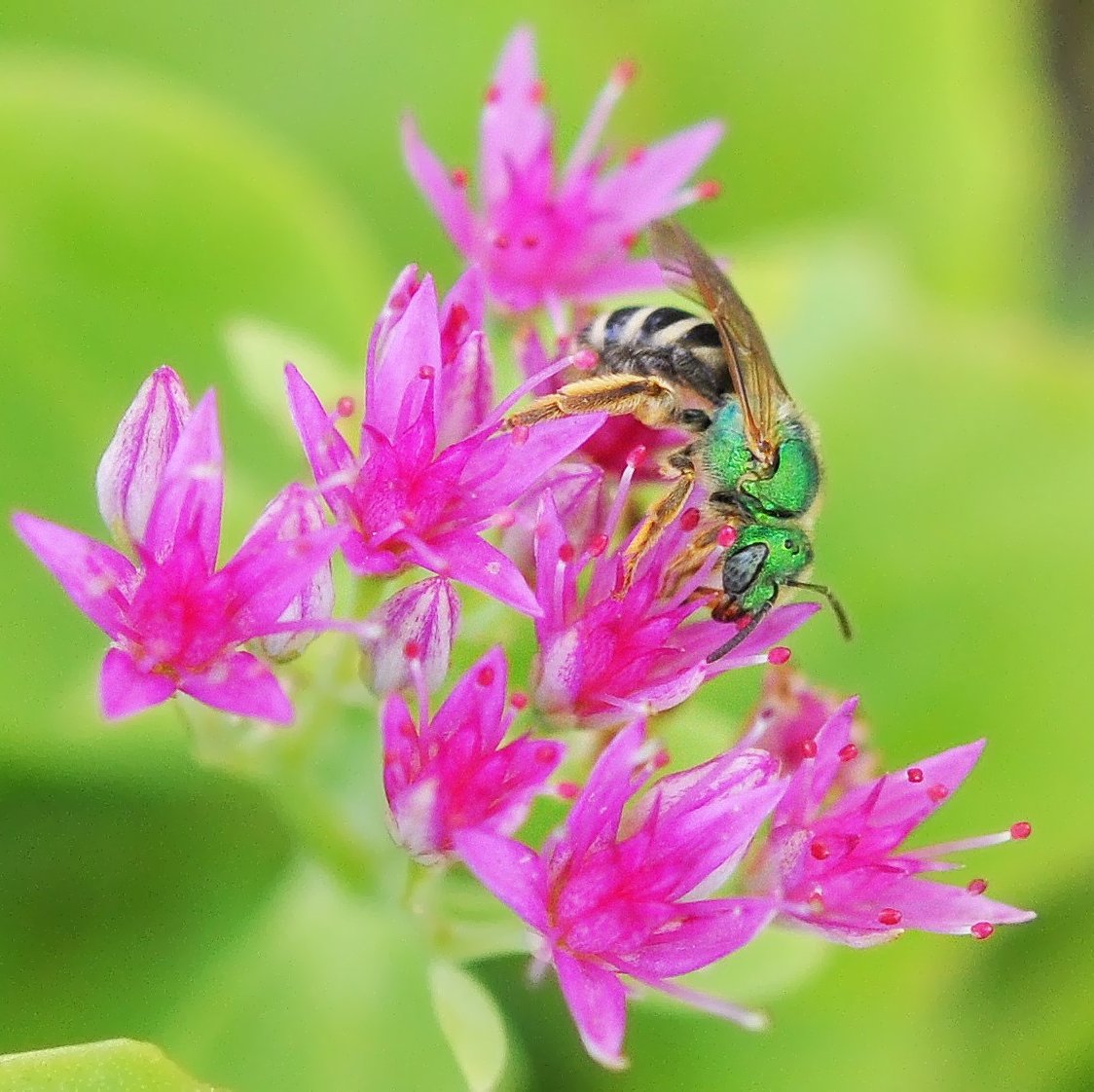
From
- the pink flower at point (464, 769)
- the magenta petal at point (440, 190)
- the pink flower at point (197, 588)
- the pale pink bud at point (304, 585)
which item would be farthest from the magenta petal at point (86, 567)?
the magenta petal at point (440, 190)

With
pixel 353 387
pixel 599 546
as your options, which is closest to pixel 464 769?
pixel 599 546

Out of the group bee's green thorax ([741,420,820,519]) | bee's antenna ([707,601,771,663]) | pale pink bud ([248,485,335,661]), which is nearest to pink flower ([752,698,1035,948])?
bee's antenna ([707,601,771,663])

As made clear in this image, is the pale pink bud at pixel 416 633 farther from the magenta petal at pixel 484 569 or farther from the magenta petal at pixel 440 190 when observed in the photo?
the magenta petal at pixel 440 190

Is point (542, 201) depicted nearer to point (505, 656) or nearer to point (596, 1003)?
point (505, 656)

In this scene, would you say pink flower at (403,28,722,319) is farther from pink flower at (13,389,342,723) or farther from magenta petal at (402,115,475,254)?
pink flower at (13,389,342,723)

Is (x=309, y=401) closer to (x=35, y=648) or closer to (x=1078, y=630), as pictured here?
(x=35, y=648)
